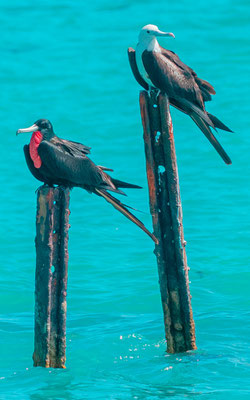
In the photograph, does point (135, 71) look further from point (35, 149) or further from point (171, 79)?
point (35, 149)

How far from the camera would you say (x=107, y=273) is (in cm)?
1202

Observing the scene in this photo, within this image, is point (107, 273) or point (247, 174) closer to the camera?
point (107, 273)

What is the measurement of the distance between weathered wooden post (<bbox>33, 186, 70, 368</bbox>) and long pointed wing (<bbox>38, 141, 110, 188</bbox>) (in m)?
0.22

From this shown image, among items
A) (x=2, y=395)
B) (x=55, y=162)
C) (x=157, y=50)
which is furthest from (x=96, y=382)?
(x=157, y=50)

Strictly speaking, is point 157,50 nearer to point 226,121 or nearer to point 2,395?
Answer: point 2,395

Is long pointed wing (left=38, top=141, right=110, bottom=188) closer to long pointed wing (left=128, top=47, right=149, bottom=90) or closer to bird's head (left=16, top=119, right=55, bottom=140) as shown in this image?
bird's head (left=16, top=119, right=55, bottom=140)

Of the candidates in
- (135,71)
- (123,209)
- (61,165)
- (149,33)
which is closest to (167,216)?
(123,209)

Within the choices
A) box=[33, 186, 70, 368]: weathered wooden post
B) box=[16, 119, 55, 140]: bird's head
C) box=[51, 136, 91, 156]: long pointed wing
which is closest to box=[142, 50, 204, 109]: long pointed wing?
box=[51, 136, 91, 156]: long pointed wing

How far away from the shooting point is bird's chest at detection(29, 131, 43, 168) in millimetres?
7250

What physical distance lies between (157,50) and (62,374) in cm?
318

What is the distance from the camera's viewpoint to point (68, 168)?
23.8ft

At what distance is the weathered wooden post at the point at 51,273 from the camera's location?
22.8 ft

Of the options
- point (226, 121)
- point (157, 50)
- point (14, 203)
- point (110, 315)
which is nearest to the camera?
point (157, 50)

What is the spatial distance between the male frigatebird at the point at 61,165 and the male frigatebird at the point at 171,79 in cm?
94
